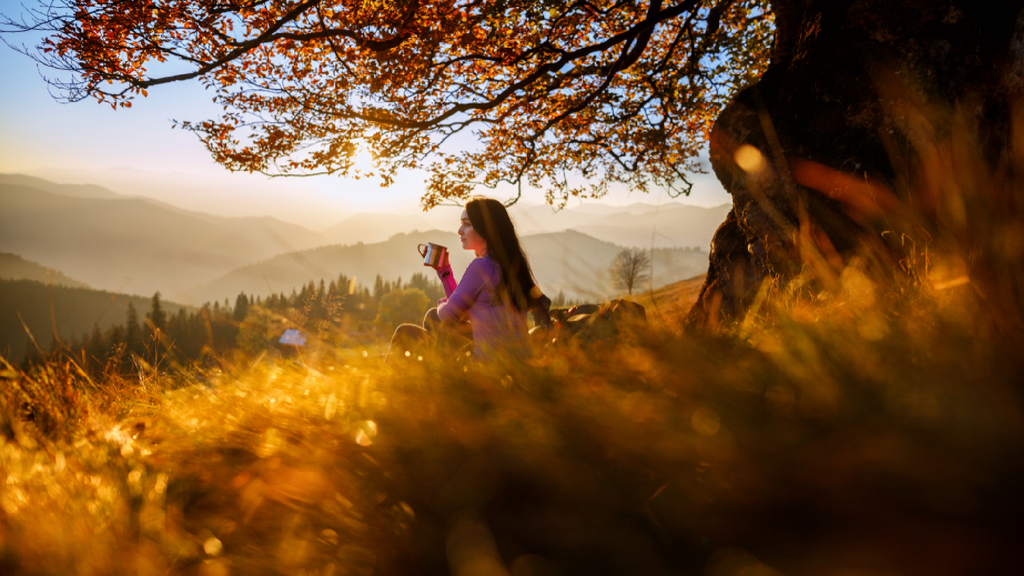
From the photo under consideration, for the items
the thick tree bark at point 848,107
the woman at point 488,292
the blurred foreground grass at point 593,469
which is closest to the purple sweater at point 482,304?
the woman at point 488,292

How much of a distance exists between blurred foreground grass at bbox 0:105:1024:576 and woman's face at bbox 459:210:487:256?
7.63 feet

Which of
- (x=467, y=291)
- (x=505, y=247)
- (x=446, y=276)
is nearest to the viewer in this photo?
(x=467, y=291)

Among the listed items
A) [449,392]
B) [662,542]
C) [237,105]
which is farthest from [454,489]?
[237,105]

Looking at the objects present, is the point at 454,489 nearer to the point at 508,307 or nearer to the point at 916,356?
the point at 916,356

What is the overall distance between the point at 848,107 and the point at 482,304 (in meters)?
4.93

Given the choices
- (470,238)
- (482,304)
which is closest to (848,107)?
(470,238)

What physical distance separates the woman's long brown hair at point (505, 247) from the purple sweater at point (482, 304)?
17cm

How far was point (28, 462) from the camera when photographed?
213 centimetres

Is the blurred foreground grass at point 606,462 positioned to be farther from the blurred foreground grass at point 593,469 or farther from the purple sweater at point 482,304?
the purple sweater at point 482,304

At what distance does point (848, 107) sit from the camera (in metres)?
5.48

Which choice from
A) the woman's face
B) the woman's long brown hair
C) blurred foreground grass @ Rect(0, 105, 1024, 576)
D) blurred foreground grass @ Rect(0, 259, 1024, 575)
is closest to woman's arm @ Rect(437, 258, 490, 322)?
the woman's long brown hair

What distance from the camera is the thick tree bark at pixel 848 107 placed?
4.81 m

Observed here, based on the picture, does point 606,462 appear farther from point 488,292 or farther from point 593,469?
point 488,292

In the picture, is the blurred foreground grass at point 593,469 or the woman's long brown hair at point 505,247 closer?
the blurred foreground grass at point 593,469
